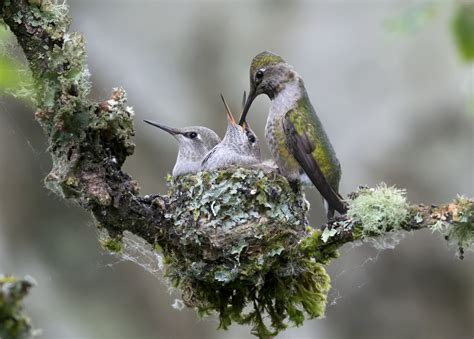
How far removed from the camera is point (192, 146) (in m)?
5.92

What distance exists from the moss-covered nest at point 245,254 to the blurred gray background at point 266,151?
5.35 metres

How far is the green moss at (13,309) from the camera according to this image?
1970mm

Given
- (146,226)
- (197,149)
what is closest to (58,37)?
(146,226)

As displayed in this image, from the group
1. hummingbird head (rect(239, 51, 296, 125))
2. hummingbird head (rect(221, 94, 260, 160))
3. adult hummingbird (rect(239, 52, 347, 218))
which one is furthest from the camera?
hummingbird head (rect(221, 94, 260, 160))

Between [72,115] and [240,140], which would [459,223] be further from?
[240,140]

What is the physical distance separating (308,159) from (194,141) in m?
1.29

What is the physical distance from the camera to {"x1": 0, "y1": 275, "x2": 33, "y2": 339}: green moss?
1.97 metres

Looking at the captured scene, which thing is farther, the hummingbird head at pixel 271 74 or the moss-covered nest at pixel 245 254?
the hummingbird head at pixel 271 74

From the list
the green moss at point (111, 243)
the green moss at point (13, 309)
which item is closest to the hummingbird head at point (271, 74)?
the green moss at point (111, 243)

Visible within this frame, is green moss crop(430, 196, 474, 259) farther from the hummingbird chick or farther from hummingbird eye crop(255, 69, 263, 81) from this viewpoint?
hummingbird eye crop(255, 69, 263, 81)

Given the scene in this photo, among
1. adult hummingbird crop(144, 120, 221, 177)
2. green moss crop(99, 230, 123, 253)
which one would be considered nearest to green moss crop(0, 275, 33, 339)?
green moss crop(99, 230, 123, 253)

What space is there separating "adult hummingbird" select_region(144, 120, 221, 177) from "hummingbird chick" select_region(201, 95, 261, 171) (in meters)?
0.26

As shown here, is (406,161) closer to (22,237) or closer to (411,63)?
(411,63)

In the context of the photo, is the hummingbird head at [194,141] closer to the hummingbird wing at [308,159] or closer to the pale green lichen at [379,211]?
the hummingbird wing at [308,159]
